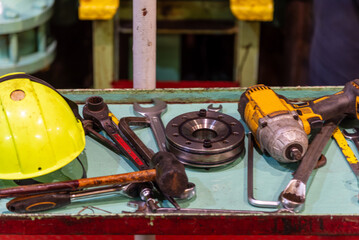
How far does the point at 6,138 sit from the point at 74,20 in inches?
73.9

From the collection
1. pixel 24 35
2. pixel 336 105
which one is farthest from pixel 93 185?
pixel 24 35

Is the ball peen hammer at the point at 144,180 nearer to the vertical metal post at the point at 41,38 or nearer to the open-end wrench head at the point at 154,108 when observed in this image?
the open-end wrench head at the point at 154,108

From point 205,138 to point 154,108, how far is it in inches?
7.4

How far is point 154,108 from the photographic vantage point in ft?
4.36

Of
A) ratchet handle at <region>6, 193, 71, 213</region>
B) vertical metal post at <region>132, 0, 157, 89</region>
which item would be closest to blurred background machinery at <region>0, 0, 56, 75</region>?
vertical metal post at <region>132, 0, 157, 89</region>

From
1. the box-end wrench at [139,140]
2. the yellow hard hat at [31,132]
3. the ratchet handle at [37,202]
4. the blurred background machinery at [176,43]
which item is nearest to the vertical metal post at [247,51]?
the blurred background machinery at [176,43]

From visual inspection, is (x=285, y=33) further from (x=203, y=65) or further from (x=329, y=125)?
(x=329, y=125)

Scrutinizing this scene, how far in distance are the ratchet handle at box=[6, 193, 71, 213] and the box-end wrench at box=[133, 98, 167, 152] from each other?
0.27 m

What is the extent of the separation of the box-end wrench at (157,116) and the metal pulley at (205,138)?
4 centimetres

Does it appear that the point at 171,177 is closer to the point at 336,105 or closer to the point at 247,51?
the point at 336,105

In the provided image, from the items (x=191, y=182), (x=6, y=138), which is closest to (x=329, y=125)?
(x=191, y=182)

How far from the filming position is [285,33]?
2.99 m

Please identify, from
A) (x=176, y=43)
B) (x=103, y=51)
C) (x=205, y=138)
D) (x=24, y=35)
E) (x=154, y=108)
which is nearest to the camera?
(x=205, y=138)

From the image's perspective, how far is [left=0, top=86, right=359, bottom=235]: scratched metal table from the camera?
3.14 ft
